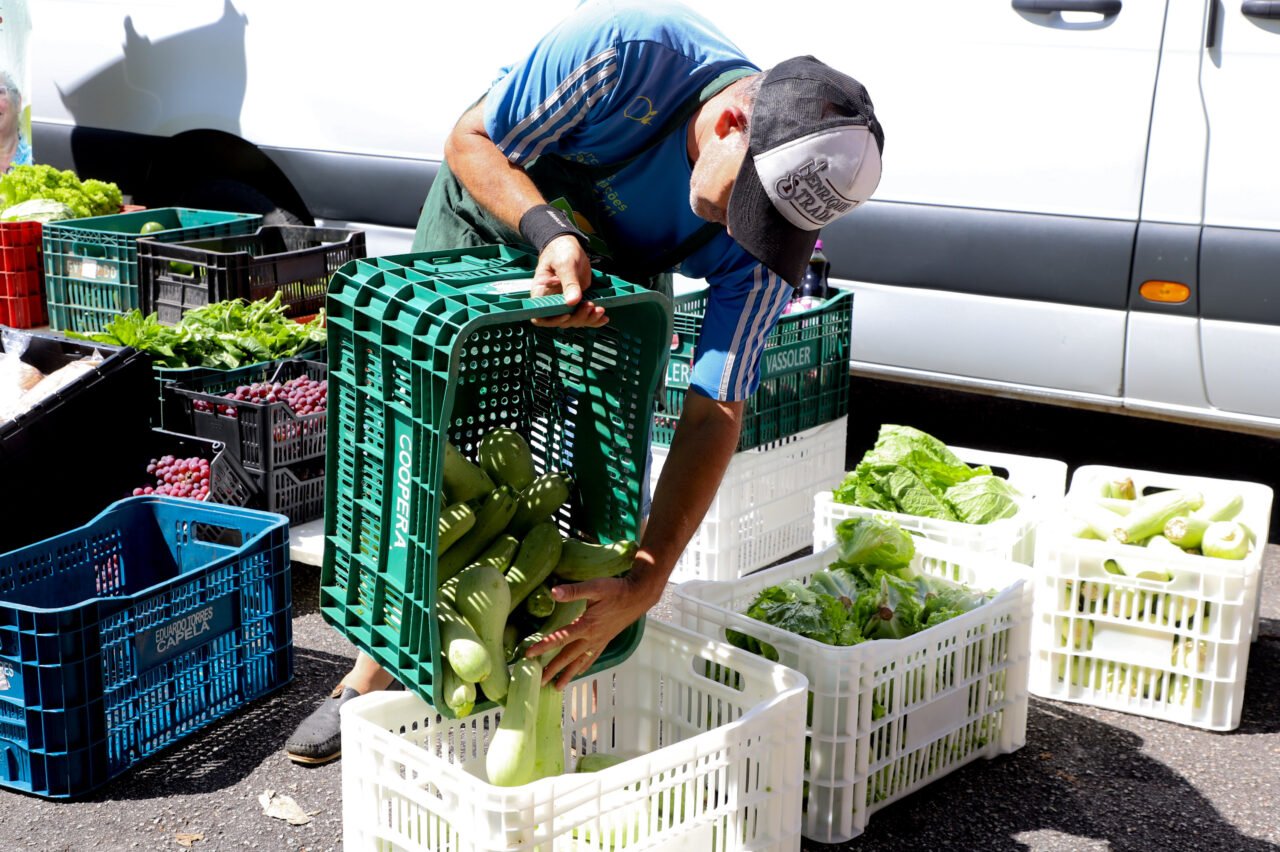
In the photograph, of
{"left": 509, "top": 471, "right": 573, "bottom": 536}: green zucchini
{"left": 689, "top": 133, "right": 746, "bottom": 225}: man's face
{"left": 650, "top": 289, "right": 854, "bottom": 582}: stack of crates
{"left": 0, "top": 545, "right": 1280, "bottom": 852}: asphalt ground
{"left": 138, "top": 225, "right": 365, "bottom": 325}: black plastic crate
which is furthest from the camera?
{"left": 138, "top": 225, "right": 365, "bottom": 325}: black plastic crate

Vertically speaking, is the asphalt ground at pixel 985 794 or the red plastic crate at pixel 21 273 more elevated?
the red plastic crate at pixel 21 273

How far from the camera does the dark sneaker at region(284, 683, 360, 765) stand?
3.23 meters

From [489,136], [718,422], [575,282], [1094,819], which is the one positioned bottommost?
[1094,819]

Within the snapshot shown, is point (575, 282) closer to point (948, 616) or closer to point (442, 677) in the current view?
point (442, 677)

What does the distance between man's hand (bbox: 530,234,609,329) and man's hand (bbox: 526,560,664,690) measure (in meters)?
0.50

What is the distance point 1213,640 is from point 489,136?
7.19 feet

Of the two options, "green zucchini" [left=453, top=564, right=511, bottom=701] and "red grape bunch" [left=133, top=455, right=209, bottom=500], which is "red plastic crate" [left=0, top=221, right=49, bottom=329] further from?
"green zucchini" [left=453, top=564, right=511, bottom=701]

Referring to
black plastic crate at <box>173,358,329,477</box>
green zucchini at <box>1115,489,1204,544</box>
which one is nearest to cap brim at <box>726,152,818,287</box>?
green zucchini at <box>1115,489,1204,544</box>

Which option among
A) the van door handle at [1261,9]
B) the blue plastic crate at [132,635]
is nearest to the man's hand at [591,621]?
the blue plastic crate at [132,635]

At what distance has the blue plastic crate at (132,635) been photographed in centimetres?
296

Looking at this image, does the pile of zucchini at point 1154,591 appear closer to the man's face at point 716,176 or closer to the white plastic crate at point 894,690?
the white plastic crate at point 894,690

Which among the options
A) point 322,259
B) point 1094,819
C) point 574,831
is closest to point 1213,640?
point 1094,819

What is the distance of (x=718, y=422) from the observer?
8.93 feet

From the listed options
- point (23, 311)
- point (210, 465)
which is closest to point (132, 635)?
point (210, 465)
